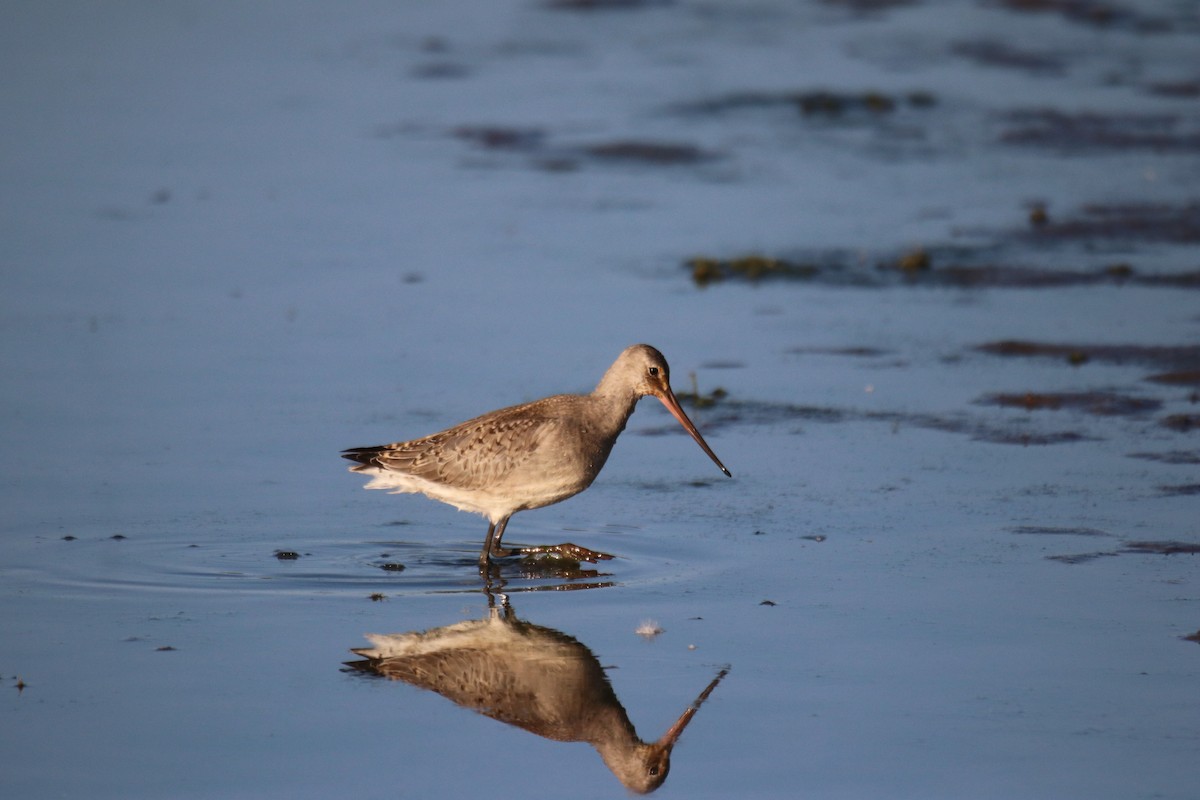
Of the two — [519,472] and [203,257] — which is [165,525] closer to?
[519,472]

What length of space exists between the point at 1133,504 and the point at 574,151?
979 centimetres

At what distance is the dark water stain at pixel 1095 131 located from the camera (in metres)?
18.6

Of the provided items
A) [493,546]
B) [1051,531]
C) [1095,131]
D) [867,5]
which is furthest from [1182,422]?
[867,5]

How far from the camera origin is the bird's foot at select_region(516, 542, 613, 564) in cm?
852

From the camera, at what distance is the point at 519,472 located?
28.7 ft

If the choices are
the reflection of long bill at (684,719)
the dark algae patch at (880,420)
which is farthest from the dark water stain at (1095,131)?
the reflection of long bill at (684,719)

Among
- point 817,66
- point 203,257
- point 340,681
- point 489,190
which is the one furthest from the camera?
point 817,66

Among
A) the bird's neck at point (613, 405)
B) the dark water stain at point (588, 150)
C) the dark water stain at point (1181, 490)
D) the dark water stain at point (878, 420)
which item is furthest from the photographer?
the dark water stain at point (588, 150)

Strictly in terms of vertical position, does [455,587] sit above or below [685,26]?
below

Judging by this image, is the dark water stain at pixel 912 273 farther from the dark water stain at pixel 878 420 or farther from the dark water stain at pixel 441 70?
the dark water stain at pixel 441 70

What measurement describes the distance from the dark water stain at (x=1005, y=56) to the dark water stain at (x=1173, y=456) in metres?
13.3

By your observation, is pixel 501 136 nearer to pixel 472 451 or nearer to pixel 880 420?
pixel 880 420

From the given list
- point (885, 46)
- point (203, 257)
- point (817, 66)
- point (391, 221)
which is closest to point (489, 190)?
point (391, 221)

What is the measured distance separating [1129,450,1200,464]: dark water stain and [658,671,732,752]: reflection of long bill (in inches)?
158
